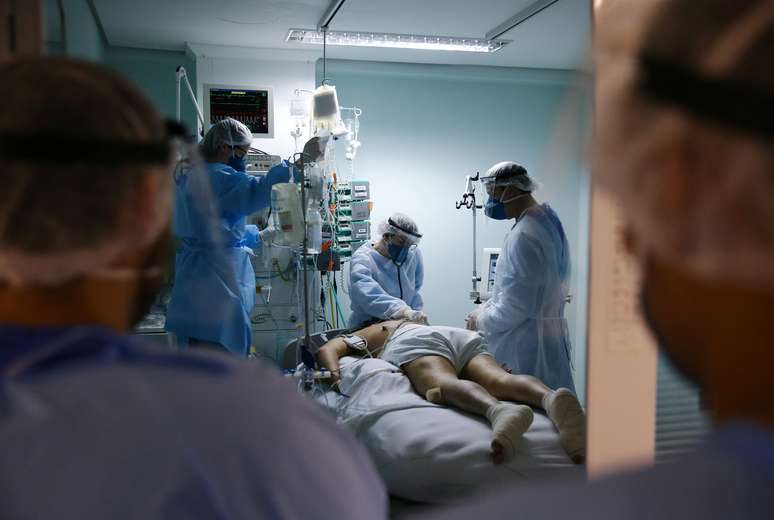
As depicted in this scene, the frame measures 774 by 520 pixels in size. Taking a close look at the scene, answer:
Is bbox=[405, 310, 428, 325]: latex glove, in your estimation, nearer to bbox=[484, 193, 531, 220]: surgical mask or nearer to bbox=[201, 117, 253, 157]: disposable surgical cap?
bbox=[484, 193, 531, 220]: surgical mask

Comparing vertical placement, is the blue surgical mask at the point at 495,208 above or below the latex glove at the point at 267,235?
above

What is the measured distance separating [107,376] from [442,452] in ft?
5.66

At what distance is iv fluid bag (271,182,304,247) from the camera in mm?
2938

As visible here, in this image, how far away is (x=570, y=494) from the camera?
42 cm

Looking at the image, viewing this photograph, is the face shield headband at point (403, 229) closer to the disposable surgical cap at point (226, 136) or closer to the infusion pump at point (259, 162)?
the infusion pump at point (259, 162)

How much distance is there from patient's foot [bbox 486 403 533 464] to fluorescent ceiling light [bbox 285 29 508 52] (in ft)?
9.40

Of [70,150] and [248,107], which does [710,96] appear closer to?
[70,150]

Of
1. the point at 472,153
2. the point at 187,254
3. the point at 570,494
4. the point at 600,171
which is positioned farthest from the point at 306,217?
the point at 472,153

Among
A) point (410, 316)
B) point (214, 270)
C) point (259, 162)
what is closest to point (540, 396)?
point (410, 316)

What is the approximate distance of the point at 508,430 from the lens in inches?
87.7

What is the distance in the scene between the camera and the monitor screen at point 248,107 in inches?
174

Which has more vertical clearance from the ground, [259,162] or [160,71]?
[160,71]

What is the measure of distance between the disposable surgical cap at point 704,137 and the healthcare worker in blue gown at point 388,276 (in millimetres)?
3286

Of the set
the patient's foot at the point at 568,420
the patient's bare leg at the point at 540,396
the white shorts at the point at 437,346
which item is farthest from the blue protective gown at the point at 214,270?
the patient's foot at the point at 568,420
